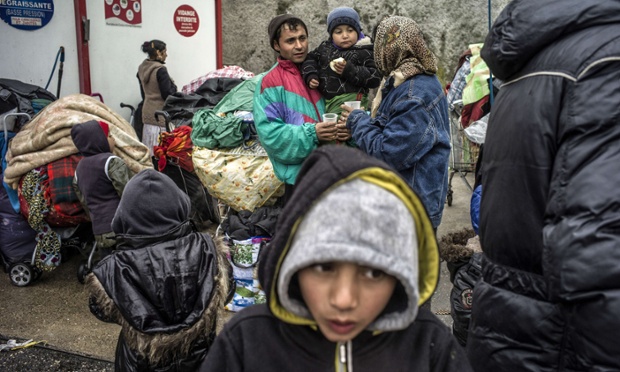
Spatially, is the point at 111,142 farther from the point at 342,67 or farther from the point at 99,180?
the point at 342,67

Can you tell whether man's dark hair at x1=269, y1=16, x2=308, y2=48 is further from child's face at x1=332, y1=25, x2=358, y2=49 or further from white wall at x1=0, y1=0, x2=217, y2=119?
white wall at x1=0, y1=0, x2=217, y2=119

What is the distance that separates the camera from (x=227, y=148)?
4.89m

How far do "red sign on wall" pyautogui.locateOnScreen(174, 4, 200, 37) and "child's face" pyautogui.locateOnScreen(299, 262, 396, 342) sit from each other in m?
7.90

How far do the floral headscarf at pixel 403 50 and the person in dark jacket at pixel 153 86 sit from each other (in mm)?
4936

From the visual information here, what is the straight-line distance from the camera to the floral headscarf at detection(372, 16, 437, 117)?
10.7ft

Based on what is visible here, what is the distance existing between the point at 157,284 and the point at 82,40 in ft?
17.5

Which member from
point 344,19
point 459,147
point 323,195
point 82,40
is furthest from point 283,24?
point 82,40

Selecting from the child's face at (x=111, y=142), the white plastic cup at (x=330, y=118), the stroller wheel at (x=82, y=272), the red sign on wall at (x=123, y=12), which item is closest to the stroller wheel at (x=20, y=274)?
the stroller wheel at (x=82, y=272)

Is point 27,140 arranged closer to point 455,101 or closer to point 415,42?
point 415,42

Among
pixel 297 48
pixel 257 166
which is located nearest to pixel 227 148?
pixel 257 166

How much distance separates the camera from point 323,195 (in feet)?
4.33

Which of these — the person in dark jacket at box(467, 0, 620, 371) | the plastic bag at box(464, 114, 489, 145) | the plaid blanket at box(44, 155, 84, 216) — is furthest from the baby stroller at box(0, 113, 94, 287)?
the person in dark jacket at box(467, 0, 620, 371)

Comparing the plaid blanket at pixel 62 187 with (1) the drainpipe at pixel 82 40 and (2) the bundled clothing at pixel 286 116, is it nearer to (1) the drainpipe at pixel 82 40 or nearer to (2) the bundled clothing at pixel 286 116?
(2) the bundled clothing at pixel 286 116

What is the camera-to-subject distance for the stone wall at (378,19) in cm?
1072
